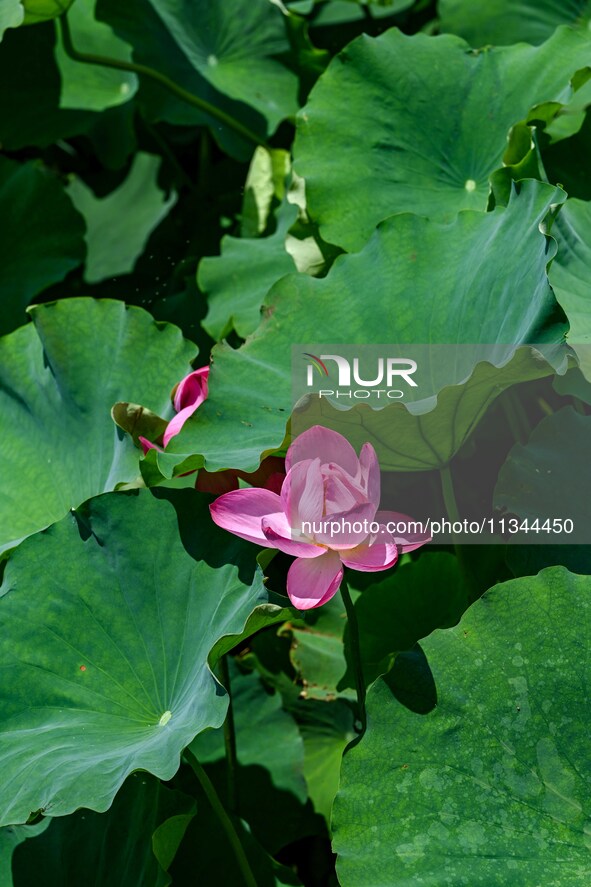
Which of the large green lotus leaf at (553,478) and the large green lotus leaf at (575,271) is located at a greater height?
the large green lotus leaf at (575,271)

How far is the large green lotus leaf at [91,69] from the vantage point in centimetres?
207

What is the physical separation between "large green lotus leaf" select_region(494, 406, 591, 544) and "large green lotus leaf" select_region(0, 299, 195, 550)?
0.46m

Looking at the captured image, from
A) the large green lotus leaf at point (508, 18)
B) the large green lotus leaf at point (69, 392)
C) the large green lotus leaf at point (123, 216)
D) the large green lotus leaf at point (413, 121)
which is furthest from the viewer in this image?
the large green lotus leaf at point (123, 216)

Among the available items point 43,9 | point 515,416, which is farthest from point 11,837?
point 43,9

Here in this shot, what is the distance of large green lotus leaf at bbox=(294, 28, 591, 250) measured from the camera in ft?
4.91

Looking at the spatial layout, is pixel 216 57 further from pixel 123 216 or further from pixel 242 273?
pixel 242 273

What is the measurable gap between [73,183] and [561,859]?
2.15m

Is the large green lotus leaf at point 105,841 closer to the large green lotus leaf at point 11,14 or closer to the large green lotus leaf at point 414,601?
the large green lotus leaf at point 414,601

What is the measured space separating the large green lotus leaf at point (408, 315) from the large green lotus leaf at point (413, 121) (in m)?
0.25

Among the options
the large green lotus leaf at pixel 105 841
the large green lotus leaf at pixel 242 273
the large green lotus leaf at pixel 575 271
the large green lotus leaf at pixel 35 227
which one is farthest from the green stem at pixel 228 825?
the large green lotus leaf at pixel 35 227

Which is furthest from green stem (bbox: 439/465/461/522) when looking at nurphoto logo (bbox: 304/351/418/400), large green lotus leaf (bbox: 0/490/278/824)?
large green lotus leaf (bbox: 0/490/278/824)

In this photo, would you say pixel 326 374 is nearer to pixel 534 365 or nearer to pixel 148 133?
pixel 534 365

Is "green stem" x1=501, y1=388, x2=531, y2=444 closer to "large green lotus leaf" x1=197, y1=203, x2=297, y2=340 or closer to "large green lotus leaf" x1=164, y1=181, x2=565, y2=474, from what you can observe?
"large green lotus leaf" x1=164, y1=181, x2=565, y2=474

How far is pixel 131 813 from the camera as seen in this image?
112 centimetres
